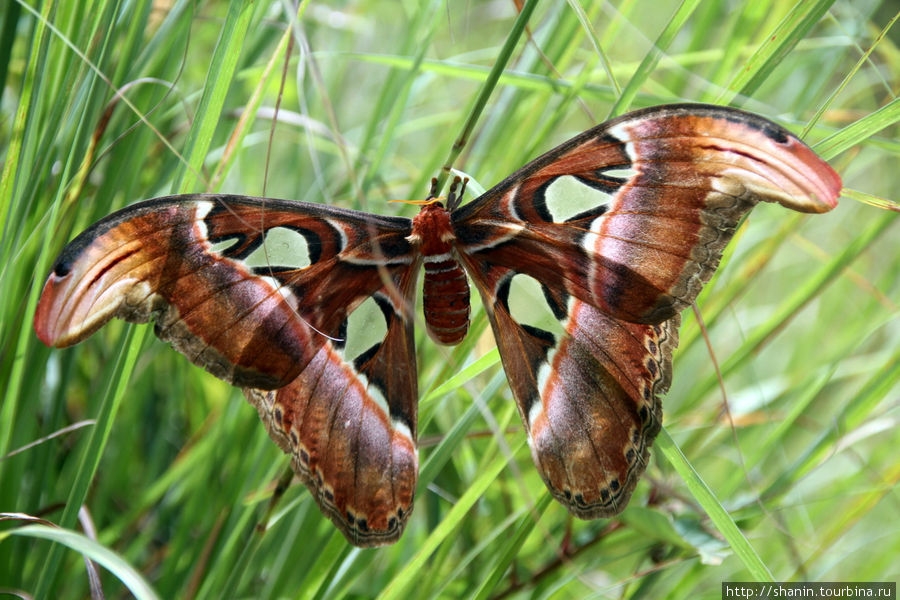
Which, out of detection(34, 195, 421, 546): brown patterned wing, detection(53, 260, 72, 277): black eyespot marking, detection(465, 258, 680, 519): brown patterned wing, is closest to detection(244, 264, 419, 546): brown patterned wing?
detection(34, 195, 421, 546): brown patterned wing

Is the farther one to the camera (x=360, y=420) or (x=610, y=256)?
(x=360, y=420)

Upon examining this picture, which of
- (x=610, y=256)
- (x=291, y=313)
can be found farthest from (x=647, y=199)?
(x=291, y=313)

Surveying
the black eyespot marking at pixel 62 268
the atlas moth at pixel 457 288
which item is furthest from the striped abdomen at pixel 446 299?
the black eyespot marking at pixel 62 268

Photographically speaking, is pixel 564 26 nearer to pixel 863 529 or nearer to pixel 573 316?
pixel 573 316

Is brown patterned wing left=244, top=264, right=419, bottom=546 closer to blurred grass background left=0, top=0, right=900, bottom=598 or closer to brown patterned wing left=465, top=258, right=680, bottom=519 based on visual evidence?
blurred grass background left=0, top=0, right=900, bottom=598

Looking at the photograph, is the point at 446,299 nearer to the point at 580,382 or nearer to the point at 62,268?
the point at 580,382

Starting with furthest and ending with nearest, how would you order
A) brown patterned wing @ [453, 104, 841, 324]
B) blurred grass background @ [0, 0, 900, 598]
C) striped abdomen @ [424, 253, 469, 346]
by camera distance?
striped abdomen @ [424, 253, 469, 346], blurred grass background @ [0, 0, 900, 598], brown patterned wing @ [453, 104, 841, 324]
